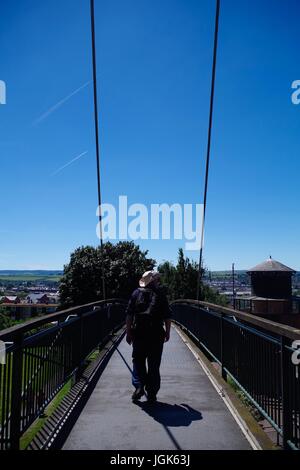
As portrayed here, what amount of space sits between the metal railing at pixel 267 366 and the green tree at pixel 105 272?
37.0 metres

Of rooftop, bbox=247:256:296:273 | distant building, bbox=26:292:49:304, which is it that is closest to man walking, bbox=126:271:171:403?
rooftop, bbox=247:256:296:273

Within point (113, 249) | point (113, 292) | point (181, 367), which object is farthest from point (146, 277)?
point (113, 249)

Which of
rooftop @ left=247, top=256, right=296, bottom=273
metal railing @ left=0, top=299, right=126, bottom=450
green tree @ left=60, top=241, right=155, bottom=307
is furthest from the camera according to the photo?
Result: rooftop @ left=247, top=256, right=296, bottom=273

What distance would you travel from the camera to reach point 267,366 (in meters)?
4.02

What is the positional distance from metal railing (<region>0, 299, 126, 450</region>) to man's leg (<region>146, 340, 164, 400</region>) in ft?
3.54

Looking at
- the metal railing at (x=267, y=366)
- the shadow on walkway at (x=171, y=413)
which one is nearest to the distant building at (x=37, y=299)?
the metal railing at (x=267, y=366)

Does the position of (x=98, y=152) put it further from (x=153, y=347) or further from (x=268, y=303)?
(x=268, y=303)

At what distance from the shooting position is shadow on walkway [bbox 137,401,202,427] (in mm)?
4354

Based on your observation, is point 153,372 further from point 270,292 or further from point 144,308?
point 270,292

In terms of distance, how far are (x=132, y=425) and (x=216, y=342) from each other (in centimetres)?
309

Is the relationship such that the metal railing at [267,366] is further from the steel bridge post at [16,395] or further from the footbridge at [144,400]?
the steel bridge post at [16,395]

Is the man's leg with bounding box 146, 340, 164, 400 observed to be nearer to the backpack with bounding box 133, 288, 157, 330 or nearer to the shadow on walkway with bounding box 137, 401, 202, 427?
the shadow on walkway with bounding box 137, 401, 202, 427

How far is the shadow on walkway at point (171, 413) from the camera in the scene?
435cm
